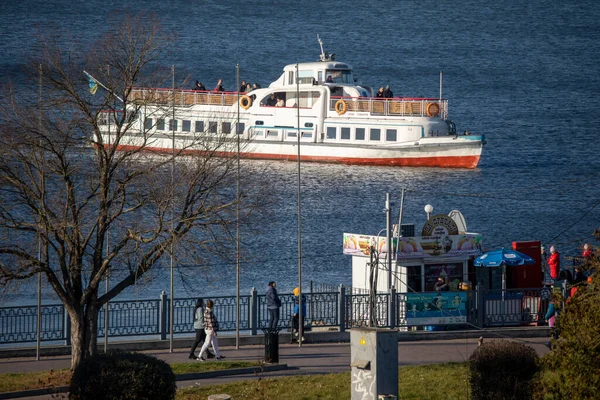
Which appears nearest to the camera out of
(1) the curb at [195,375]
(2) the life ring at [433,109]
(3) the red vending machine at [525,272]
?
(1) the curb at [195,375]

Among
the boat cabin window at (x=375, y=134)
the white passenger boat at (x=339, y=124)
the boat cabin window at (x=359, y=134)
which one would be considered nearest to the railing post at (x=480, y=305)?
the white passenger boat at (x=339, y=124)

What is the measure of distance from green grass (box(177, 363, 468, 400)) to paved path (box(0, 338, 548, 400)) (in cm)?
99

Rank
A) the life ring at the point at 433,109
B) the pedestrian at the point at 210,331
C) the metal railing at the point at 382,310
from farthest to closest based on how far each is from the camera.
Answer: the life ring at the point at 433,109 < the metal railing at the point at 382,310 < the pedestrian at the point at 210,331

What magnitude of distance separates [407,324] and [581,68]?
92132 millimetres

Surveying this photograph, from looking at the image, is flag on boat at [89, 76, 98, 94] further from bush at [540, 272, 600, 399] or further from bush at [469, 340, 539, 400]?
bush at [540, 272, 600, 399]

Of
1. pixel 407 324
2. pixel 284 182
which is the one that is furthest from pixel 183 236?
pixel 284 182

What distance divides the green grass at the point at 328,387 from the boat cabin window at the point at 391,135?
42.6 metres

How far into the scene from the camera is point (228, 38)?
394ft

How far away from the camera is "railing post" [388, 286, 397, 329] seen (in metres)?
24.8

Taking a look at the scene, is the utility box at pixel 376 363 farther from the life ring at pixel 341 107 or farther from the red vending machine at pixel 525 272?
the life ring at pixel 341 107

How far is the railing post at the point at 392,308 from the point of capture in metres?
24.8

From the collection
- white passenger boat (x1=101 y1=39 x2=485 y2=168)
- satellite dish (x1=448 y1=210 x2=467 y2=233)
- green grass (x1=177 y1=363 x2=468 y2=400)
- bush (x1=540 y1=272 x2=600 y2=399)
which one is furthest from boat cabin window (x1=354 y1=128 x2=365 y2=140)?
bush (x1=540 y1=272 x2=600 y2=399)

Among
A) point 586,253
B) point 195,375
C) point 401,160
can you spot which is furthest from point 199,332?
point 401,160

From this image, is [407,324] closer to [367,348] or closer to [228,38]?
[367,348]
